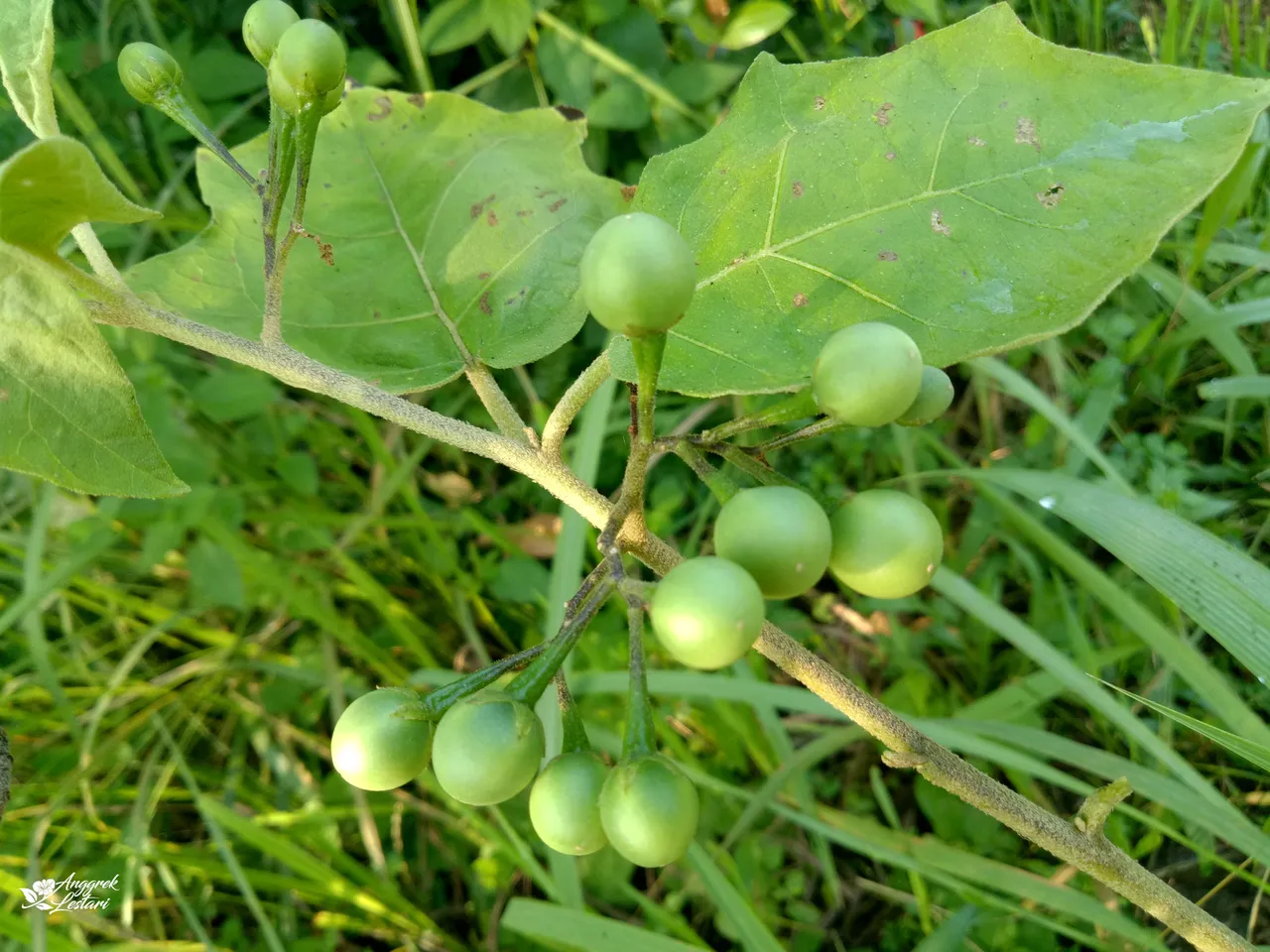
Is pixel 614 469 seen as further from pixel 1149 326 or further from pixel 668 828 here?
pixel 668 828

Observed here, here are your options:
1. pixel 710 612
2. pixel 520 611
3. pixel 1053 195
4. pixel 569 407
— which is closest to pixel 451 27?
pixel 520 611

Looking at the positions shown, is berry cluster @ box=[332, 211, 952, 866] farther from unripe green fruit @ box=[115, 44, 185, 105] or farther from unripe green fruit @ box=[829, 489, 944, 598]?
unripe green fruit @ box=[115, 44, 185, 105]

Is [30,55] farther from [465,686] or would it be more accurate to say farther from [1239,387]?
[1239,387]

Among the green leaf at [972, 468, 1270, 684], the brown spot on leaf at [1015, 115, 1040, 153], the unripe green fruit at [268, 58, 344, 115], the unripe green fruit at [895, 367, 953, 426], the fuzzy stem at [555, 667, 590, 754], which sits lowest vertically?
the green leaf at [972, 468, 1270, 684]

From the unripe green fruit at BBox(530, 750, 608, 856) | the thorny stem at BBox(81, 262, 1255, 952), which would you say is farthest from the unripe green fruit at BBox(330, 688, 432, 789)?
the thorny stem at BBox(81, 262, 1255, 952)

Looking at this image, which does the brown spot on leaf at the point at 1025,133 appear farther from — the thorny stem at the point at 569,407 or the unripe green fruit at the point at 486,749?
the unripe green fruit at the point at 486,749

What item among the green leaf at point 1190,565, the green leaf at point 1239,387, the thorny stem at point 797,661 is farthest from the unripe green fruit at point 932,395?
the green leaf at point 1239,387

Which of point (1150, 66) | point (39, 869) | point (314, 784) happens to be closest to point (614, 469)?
point (314, 784)
